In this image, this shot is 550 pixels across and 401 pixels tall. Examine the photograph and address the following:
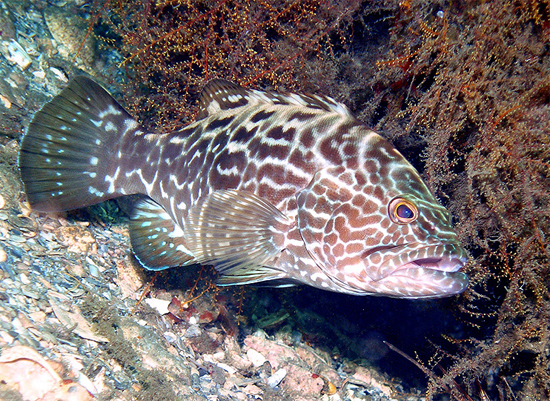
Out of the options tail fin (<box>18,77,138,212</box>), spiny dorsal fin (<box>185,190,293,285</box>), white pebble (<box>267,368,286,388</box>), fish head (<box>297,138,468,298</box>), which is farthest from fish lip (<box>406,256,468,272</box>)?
tail fin (<box>18,77,138,212</box>)

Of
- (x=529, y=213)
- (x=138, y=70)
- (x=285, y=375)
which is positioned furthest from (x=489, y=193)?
(x=138, y=70)

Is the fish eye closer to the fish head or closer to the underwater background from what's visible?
the fish head

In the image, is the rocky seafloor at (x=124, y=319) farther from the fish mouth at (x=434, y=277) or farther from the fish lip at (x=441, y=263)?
the fish lip at (x=441, y=263)

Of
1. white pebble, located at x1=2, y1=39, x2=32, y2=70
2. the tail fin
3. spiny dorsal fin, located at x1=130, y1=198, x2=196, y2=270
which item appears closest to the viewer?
the tail fin

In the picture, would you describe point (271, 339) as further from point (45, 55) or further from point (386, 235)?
point (45, 55)

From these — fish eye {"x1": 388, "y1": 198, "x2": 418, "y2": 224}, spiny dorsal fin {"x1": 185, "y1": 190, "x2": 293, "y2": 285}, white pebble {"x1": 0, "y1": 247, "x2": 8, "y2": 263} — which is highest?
fish eye {"x1": 388, "y1": 198, "x2": 418, "y2": 224}

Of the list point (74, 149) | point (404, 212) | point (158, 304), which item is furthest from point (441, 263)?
point (74, 149)
